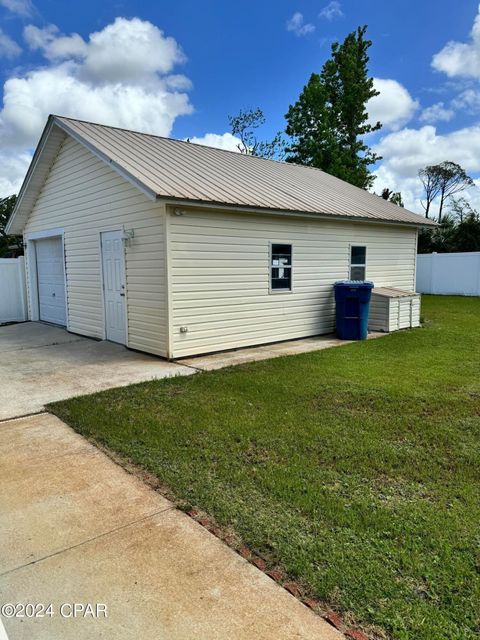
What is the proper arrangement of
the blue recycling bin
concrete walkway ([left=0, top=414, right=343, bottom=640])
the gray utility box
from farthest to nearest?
1. the gray utility box
2. the blue recycling bin
3. concrete walkway ([left=0, top=414, right=343, bottom=640])

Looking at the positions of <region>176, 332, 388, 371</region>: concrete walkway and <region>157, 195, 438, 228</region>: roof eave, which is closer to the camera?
<region>157, 195, 438, 228</region>: roof eave

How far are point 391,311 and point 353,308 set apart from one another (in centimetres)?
143

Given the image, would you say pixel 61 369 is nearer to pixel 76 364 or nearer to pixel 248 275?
pixel 76 364

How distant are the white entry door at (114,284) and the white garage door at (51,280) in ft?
9.17

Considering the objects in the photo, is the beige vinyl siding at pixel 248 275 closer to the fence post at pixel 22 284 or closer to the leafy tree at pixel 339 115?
the fence post at pixel 22 284

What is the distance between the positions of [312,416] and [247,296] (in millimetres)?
4483

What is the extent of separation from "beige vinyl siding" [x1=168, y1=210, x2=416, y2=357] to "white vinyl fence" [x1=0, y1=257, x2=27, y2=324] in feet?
25.7

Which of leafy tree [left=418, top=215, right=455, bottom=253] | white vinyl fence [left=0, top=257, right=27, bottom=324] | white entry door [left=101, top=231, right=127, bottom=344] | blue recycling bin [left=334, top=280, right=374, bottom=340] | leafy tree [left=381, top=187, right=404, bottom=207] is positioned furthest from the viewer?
leafy tree [left=381, top=187, right=404, bottom=207]

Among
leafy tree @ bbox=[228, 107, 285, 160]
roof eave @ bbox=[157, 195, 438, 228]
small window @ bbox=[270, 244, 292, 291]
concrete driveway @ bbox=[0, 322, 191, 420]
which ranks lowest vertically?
concrete driveway @ bbox=[0, 322, 191, 420]

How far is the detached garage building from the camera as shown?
7906 millimetres

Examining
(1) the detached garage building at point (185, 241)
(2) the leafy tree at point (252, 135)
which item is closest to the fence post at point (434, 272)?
Answer: (1) the detached garage building at point (185, 241)

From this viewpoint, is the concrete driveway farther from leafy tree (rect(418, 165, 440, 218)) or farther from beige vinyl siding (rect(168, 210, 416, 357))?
leafy tree (rect(418, 165, 440, 218))

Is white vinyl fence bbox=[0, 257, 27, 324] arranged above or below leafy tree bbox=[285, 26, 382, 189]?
below

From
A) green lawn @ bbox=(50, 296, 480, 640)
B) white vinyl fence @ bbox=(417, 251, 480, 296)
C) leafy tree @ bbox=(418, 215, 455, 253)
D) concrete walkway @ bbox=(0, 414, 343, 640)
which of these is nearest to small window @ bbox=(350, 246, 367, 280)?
green lawn @ bbox=(50, 296, 480, 640)
